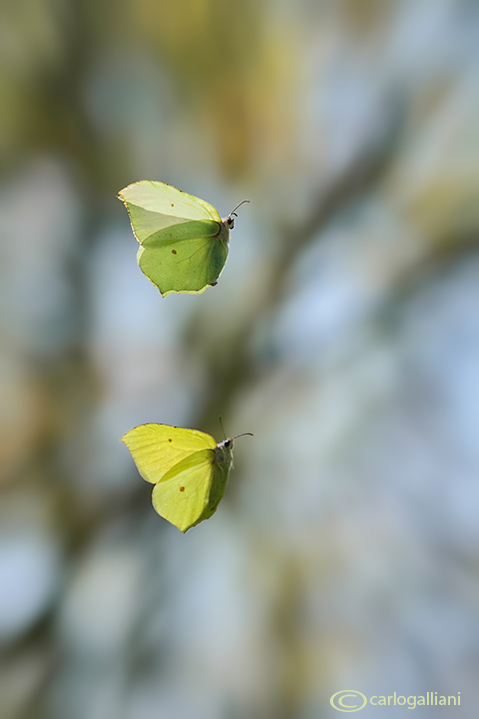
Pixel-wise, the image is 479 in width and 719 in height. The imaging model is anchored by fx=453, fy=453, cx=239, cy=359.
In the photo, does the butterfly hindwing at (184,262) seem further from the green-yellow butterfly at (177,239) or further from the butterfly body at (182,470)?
the butterfly body at (182,470)

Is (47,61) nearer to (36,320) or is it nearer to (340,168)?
(36,320)

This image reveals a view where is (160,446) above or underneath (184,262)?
underneath

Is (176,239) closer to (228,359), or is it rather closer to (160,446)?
(160,446)

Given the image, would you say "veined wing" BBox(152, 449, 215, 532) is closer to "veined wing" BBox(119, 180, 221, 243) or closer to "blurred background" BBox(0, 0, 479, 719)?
"veined wing" BBox(119, 180, 221, 243)

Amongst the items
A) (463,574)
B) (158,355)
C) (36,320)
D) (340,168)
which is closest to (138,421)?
(158,355)

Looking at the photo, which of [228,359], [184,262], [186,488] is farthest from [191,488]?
[228,359]

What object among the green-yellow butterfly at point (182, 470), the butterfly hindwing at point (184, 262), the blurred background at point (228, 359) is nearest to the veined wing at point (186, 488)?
the green-yellow butterfly at point (182, 470)
